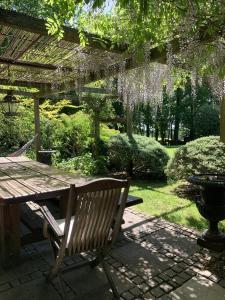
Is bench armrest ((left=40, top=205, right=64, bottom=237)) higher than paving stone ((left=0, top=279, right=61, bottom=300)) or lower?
higher

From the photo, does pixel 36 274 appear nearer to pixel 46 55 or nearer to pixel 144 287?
pixel 144 287

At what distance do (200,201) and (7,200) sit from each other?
192 centimetres

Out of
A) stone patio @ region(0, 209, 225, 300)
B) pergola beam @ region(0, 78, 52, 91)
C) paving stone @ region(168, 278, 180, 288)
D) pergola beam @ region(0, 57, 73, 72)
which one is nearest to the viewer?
stone patio @ region(0, 209, 225, 300)

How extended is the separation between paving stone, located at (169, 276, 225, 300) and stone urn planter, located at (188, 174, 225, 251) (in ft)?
1.86

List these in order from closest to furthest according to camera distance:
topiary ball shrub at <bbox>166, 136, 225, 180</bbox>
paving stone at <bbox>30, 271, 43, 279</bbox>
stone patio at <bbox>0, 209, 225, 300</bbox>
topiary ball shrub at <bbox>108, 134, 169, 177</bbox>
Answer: stone patio at <bbox>0, 209, 225, 300</bbox>, paving stone at <bbox>30, 271, 43, 279</bbox>, topiary ball shrub at <bbox>166, 136, 225, 180</bbox>, topiary ball shrub at <bbox>108, 134, 169, 177</bbox>

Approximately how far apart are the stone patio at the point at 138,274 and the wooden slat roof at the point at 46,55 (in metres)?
2.28

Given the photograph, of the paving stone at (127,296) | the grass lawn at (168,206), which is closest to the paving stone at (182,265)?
the paving stone at (127,296)

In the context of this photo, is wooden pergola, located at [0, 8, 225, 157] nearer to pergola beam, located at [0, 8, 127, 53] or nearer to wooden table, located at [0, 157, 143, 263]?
pergola beam, located at [0, 8, 127, 53]

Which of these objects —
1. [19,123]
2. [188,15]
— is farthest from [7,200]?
[19,123]

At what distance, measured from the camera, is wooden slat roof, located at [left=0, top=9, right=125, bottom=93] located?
110 inches

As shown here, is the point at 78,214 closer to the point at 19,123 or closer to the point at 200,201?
the point at 200,201

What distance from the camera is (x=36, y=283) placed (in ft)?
7.67

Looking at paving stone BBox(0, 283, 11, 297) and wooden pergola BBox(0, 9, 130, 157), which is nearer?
paving stone BBox(0, 283, 11, 297)

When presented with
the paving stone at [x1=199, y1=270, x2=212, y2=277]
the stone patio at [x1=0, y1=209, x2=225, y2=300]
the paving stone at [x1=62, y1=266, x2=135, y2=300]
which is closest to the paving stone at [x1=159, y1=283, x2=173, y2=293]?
the stone patio at [x1=0, y1=209, x2=225, y2=300]
